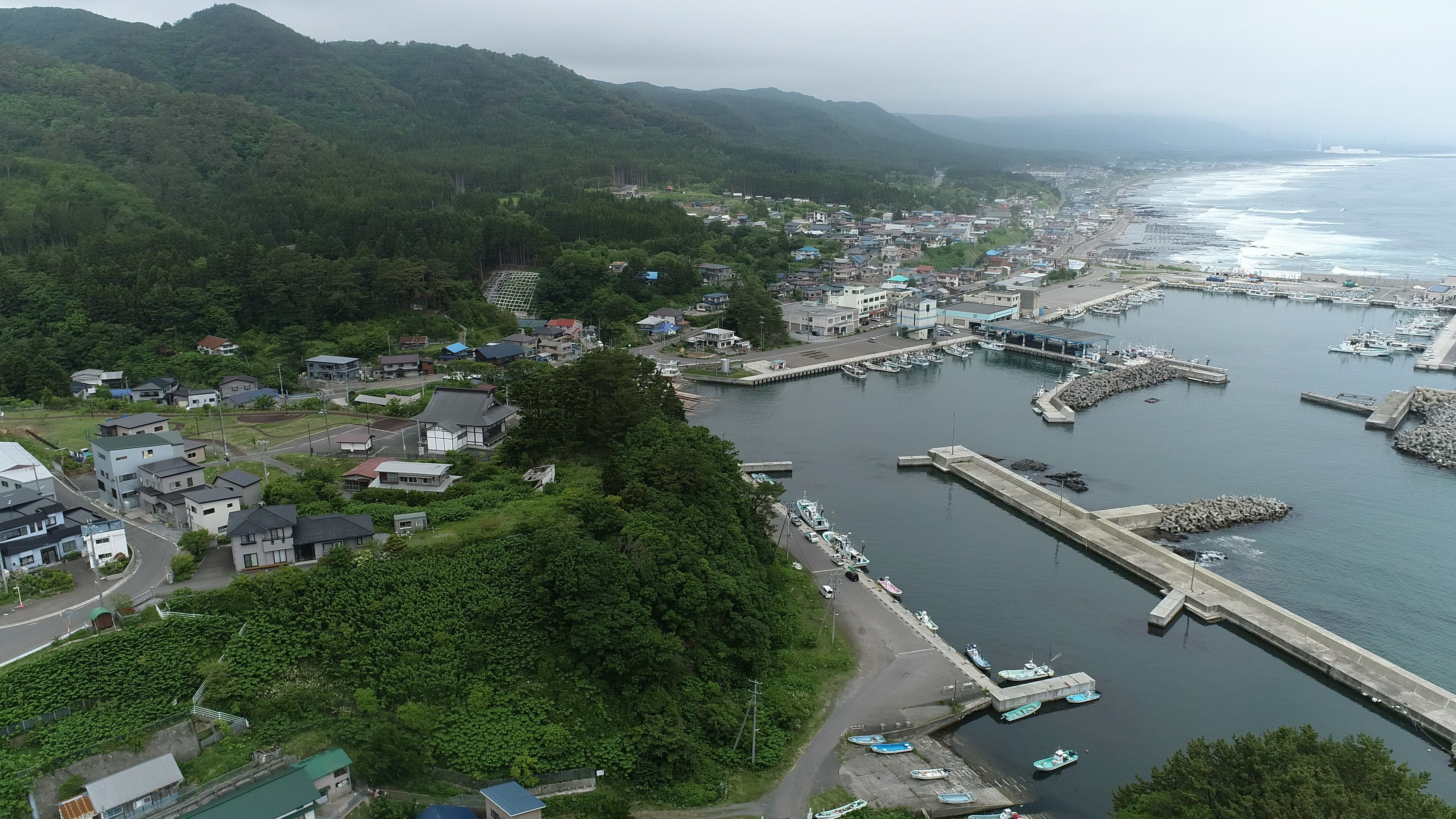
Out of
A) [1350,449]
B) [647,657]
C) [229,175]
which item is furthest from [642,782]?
[229,175]

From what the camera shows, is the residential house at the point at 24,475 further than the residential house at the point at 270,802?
Yes

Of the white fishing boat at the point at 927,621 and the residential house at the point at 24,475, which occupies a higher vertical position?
the residential house at the point at 24,475

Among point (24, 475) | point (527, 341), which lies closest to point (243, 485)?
point (24, 475)

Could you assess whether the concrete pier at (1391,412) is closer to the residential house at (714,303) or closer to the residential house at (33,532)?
the residential house at (714,303)

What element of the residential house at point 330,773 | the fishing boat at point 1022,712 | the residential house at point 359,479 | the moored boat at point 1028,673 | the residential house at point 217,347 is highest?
the residential house at point 217,347

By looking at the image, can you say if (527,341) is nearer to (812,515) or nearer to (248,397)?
(248,397)

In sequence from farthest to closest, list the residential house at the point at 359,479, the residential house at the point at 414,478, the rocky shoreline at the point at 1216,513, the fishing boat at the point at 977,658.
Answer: the rocky shoreline at the point at 1216,513 → the residential house at the point at 359,479 → the residential house at the point at 414,478 → the fishing boat at the point at 977,658

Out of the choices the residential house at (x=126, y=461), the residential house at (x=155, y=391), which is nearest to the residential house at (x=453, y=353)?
the residential house at (x=155, y=391)

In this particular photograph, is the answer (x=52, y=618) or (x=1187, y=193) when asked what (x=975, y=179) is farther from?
(x=52, y=618)
